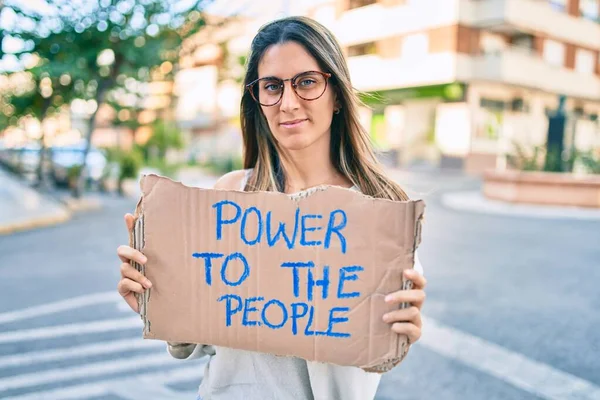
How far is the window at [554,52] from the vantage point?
27.9 metres

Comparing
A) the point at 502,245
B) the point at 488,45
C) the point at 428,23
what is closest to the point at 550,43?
the point at 488,45

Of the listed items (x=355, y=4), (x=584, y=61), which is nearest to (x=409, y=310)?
(x=355, y=4)

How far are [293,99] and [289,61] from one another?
109 millimetres

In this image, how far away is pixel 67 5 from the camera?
11672mm

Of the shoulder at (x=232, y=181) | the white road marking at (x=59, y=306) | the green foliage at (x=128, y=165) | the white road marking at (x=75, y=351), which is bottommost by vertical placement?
the white road marking at (x=59, y=306)

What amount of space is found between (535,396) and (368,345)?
2.44m

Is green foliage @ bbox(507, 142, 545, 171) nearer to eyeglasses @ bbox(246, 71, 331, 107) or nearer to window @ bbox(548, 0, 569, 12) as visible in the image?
eyeglasses @ bbox(246, 71, 331, 107)

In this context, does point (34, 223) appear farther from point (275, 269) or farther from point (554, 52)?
point (554, 52)

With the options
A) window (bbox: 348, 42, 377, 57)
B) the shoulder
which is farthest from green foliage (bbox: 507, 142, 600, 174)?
window (bbox: 348, 42, 377, 57)

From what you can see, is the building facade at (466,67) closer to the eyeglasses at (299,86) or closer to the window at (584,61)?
the window at (584,61)

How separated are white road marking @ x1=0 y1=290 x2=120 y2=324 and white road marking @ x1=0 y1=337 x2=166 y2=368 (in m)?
0.96

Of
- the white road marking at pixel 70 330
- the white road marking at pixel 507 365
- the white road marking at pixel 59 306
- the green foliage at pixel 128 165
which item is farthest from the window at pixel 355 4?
the white road marking at pixel 70 330

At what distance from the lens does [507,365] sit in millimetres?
3740

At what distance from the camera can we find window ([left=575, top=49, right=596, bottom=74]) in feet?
98.6
